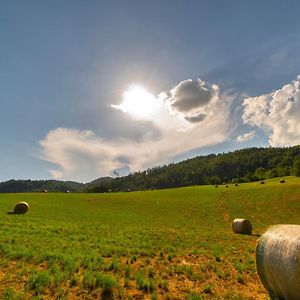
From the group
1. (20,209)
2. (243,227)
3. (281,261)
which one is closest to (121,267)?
(281,261)

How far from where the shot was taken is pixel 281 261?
1087cm

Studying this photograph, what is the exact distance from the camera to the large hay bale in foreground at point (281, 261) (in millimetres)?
10289

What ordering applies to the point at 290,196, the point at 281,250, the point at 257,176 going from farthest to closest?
the point at 257,176, the point at 290,196, the point at 281,250

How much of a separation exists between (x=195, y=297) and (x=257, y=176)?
500ft

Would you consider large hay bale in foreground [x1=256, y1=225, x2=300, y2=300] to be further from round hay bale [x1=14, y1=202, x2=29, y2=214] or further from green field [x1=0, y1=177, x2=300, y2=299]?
round hay bale [x1=14, y1=202, x2=29, y2=214]

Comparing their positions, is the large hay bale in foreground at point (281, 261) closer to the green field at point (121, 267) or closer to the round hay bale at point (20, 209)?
the green field at point (121, 267)

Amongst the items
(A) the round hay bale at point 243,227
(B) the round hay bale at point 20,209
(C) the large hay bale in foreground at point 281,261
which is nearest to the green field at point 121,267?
(C) the large hay bale in foreground at point 281,261

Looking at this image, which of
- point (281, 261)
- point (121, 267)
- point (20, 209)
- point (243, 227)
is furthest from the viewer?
point (20, 209)

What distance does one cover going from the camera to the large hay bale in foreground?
10289mm

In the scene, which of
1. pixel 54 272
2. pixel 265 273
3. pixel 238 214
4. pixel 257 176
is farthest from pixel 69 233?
pixel 257 176

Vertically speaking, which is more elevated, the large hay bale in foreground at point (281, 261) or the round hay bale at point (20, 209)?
the round hay bale at point (20, 209)

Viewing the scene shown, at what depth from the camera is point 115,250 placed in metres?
19.3

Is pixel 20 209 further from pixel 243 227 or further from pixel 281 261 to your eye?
pixel 281 261

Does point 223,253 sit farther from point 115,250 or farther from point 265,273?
point 265,273
